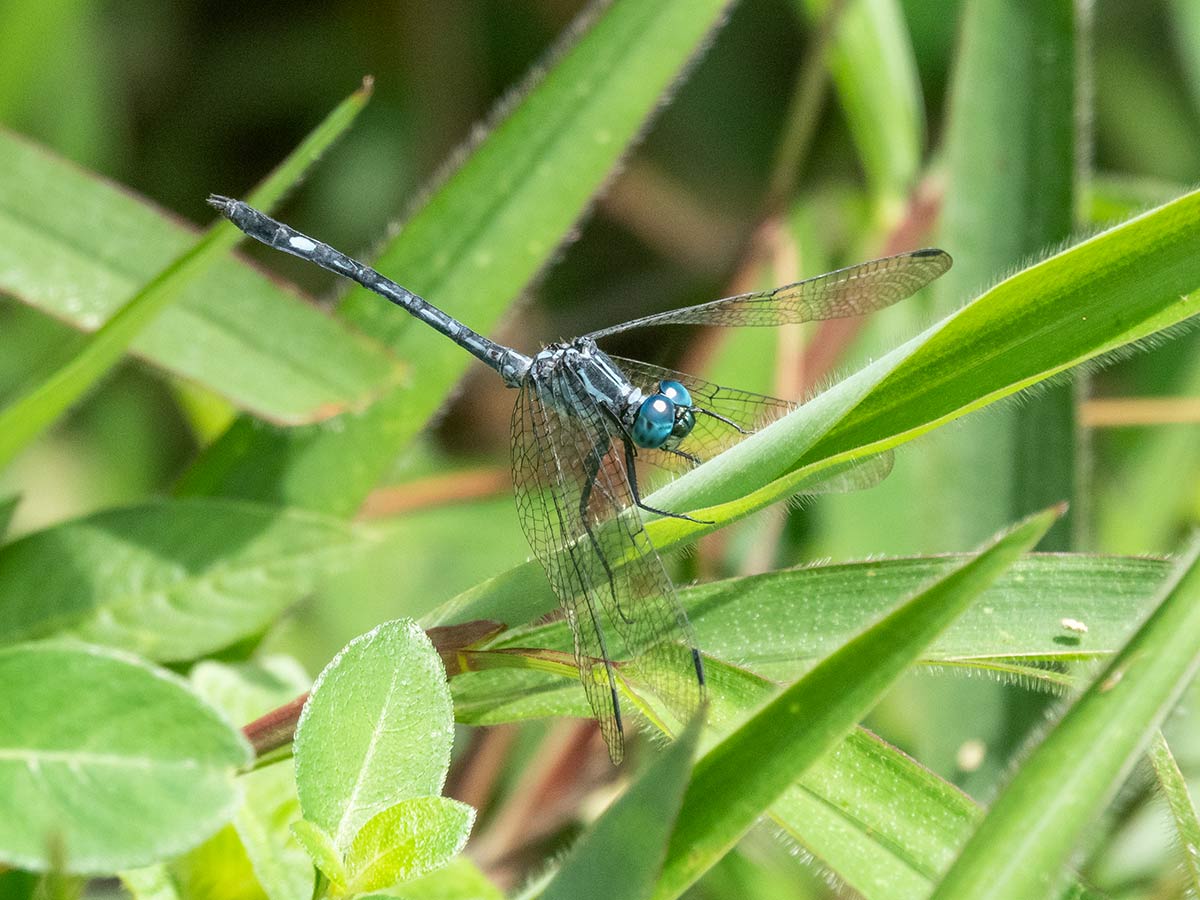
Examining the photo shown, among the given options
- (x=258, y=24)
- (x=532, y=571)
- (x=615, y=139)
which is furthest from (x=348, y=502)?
(x=258, y=24)

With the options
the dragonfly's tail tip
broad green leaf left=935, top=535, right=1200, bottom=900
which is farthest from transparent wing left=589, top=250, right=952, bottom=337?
Answer: broad green leaf left=935, top=535, right=1200, bottom=900

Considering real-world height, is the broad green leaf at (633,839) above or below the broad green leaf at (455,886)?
above

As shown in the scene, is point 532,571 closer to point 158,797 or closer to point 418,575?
point 158,797

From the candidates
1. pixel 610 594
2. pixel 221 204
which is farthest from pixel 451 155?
pixel 610 594

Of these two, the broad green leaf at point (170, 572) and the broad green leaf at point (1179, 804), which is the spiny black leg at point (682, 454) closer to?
the broad green leaf at point (170, 572)

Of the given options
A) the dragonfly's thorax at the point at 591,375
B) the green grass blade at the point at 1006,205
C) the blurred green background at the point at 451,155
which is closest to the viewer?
the green grass blade at the point at 1006,205

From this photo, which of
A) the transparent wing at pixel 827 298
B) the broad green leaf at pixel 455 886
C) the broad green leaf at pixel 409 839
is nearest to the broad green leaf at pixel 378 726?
the broad green leaf at pixel 409 839
